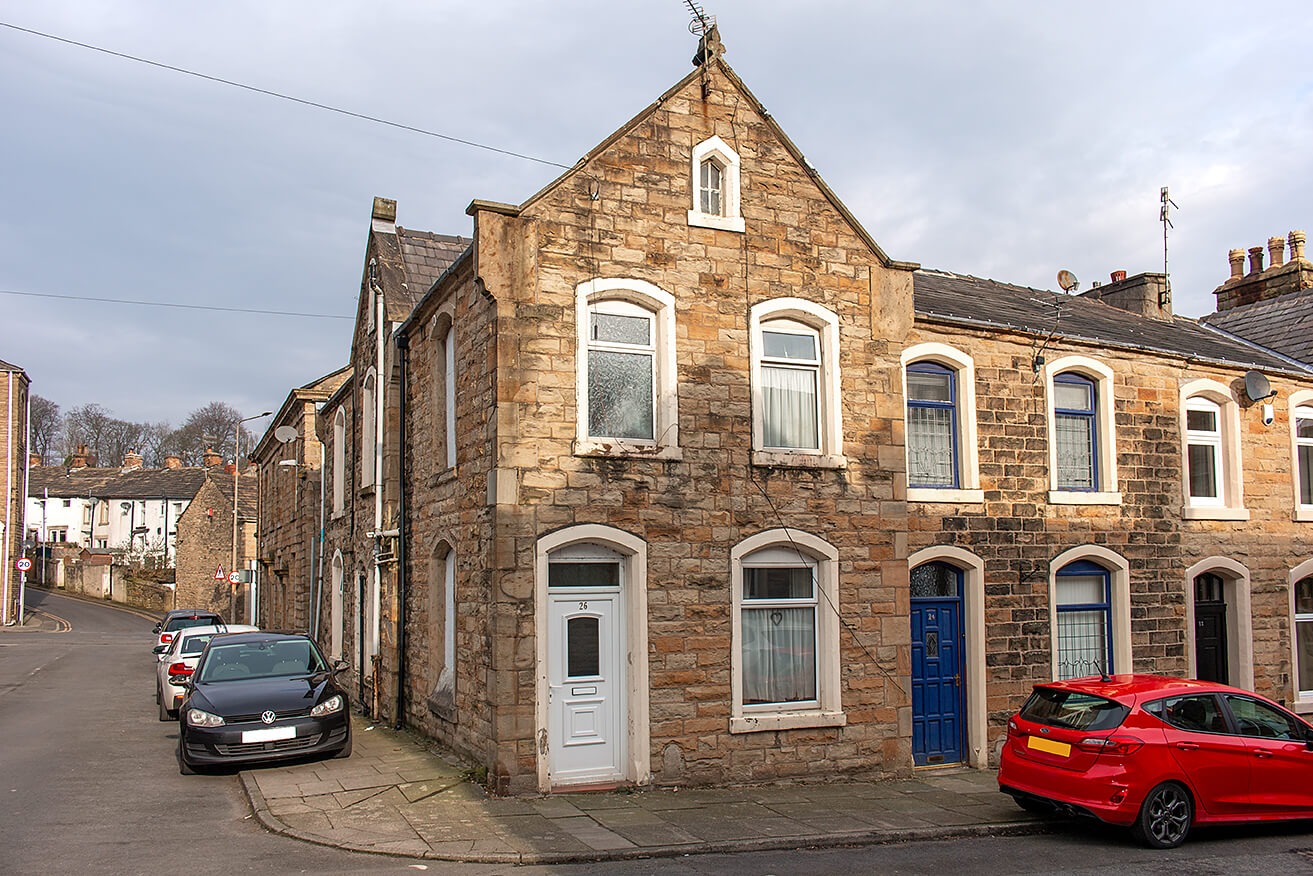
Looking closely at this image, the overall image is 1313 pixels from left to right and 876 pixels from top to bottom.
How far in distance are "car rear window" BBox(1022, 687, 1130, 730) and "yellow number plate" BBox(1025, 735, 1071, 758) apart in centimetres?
18

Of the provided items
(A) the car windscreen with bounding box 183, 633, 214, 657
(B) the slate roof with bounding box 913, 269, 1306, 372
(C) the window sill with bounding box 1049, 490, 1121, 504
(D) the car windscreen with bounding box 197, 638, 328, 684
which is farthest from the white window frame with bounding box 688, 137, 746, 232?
(A) the car windscreen with bounding box 183, 633, 214, 657

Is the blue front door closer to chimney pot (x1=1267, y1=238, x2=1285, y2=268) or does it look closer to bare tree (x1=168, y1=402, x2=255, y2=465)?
chimney pot (x1=1267, y1=238, x2=1285, y2=268)

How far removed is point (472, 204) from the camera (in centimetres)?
1202

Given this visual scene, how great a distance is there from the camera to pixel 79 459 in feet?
280

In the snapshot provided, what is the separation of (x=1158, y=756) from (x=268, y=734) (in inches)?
383

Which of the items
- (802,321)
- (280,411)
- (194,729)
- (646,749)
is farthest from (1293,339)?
(280,411)

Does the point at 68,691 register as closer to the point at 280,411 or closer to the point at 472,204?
the point at 280,411

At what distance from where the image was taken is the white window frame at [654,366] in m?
12.3

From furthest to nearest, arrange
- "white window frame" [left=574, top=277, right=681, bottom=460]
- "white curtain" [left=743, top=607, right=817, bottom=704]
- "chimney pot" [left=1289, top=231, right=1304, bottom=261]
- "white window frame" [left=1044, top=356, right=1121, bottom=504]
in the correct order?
"chimney pot" [left=1289, top=231, right=1304, bottom=261] < "white window frame" [left=1044, top=356, right=1121, bottom=504] < "white curtain" [left=743, top=607, right=817, bottom=704] < "white window frame" [left=574, top=277, right=681, bottom=460]

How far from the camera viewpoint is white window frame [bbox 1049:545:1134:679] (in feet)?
52.0

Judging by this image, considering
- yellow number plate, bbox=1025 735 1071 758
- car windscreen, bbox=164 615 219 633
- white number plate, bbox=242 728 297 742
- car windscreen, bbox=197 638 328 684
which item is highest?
car windscreen, bbox=197 638 328 684

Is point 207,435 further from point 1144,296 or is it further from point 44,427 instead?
point 1144,296

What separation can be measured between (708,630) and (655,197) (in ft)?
17.1

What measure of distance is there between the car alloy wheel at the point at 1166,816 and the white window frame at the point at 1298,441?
9.82 metres
